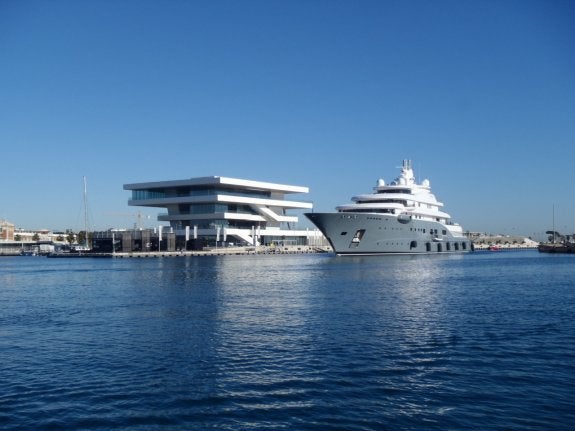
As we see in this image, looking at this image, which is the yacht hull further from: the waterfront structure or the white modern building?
the white modern building

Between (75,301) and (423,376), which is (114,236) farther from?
(423,376)

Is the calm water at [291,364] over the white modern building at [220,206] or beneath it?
beneath

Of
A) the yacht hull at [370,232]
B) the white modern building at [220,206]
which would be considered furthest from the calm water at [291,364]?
the white modern building at [220,206]

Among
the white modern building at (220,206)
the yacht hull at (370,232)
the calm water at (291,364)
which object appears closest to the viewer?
the calm water at (291,364)

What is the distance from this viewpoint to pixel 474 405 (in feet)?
46.8


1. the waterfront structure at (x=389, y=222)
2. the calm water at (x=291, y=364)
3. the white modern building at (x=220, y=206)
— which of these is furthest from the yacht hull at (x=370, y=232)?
the calm water at (x=291, y=364)

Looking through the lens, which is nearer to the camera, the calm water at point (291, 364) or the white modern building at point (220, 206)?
the calm water at point (291, 364)

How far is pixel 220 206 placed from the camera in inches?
5157

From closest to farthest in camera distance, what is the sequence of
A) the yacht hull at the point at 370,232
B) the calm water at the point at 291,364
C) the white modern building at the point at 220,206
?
the calm water at the point at 291,364, the yacht hull at the point at 370,232, the white modern building at the point at 220,206

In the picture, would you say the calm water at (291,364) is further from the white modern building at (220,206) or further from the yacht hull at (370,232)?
the white modern building at (220,206)

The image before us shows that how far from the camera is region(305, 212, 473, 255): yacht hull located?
281ft

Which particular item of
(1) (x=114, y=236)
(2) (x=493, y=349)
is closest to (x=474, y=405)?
(2) (x=493, y=349)

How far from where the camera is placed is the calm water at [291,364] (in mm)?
13641

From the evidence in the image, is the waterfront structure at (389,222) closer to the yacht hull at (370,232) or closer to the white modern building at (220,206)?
the yacht hull at (370,232)
